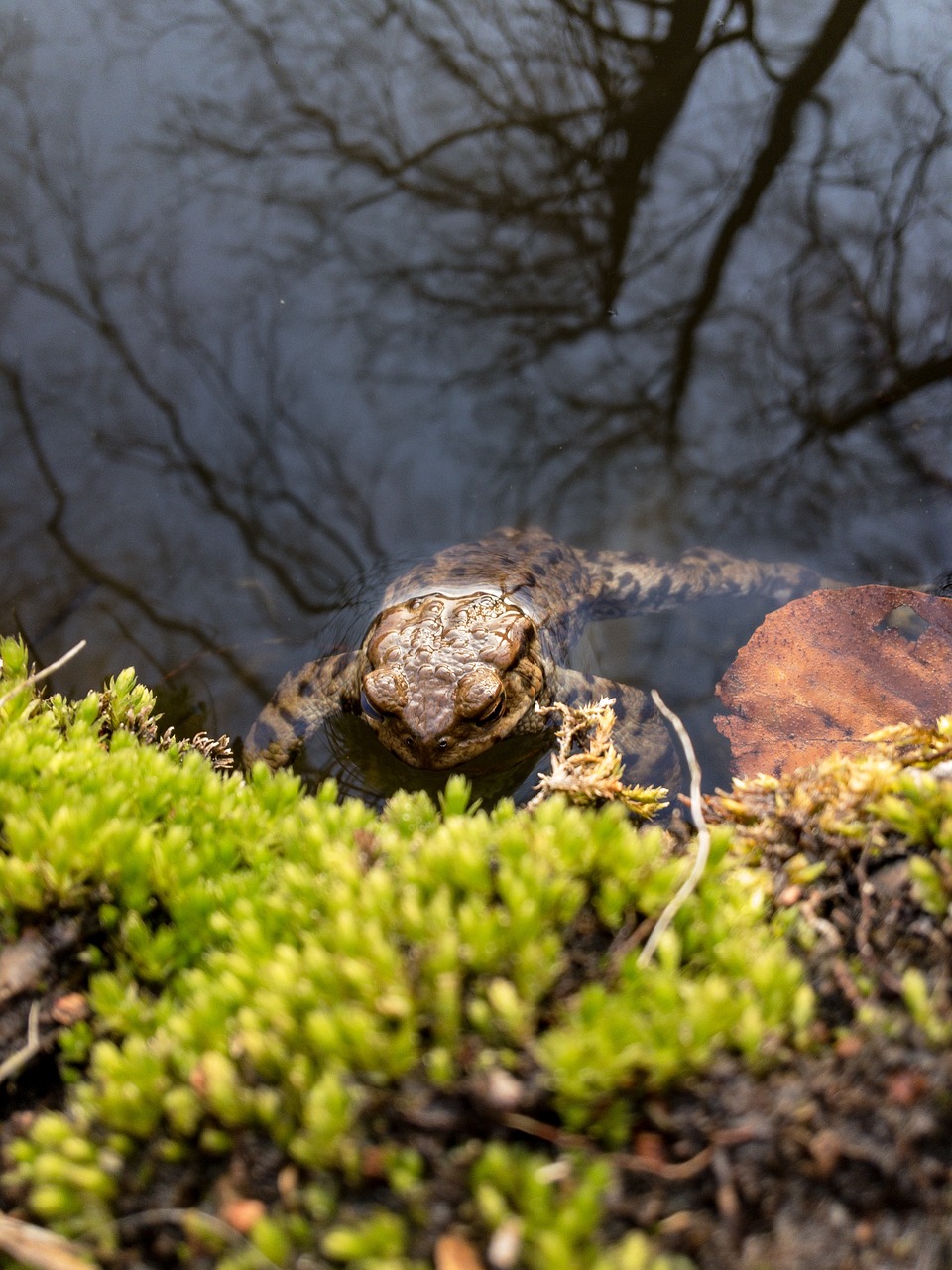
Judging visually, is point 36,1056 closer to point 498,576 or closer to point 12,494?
point 498,576

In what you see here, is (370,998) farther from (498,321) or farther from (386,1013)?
(498,321)

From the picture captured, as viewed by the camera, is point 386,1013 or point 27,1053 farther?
point 27,1053

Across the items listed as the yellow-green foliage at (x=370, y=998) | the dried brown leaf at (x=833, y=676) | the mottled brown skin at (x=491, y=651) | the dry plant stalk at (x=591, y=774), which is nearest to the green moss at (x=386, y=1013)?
the yellow-green foliage at (x=370, y=998)

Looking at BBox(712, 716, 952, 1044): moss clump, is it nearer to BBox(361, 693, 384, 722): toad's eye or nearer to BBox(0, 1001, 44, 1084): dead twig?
BBox(0, 1001, 44, 1084): dead twig

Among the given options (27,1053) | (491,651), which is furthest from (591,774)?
(27,1053)

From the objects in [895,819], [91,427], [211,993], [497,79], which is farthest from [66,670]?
[497,79]

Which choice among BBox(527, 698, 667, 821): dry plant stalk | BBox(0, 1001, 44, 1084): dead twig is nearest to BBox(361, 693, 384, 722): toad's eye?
BBox(527, 698, 667, 821): dry plant stalk
